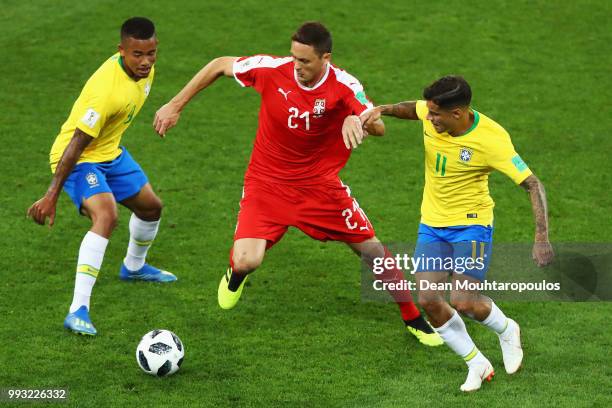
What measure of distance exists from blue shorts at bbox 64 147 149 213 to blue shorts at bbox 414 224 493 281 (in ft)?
9.59

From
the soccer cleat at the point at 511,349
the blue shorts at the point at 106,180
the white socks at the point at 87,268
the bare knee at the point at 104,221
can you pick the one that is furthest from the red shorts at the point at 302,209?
the soccer cleat at the point at 511,349

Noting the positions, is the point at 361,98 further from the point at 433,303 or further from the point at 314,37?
the point at 433,303

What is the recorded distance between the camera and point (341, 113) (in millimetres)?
8711

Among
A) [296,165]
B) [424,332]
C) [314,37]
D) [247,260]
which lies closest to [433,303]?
[424,332]

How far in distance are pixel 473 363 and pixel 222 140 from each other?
670cm

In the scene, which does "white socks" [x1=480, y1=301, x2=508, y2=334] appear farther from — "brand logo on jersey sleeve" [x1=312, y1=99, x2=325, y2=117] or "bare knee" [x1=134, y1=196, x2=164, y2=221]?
"bare knee" [x1=134, y1=196, x2=164, y2=221]

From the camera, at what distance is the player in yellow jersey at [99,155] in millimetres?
8961

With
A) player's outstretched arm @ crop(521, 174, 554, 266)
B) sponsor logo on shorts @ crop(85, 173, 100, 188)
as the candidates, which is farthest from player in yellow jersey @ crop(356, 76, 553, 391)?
sponsor logo on shorts @ crop(85, 173, 100, 188)

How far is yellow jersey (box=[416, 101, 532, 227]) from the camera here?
7984 millimetres

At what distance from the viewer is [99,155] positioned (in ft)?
31.0

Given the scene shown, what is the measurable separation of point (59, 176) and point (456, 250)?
3.33 metres

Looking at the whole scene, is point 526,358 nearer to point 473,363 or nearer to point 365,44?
point 473,363

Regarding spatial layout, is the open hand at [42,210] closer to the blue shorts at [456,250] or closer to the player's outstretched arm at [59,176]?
the player's outstretched arm at [59,176]

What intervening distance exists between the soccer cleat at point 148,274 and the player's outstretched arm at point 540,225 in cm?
392
